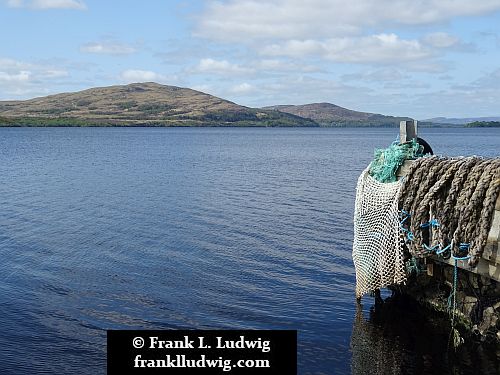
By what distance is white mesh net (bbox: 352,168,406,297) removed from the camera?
14.3m

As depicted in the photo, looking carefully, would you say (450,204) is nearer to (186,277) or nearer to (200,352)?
(200,352)

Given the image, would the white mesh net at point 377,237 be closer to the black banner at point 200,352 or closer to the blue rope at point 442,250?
the blue rope at point 442,250

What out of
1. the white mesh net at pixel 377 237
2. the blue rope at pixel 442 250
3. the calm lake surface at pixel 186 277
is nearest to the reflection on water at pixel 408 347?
the calm lake surface at pixel 186 277

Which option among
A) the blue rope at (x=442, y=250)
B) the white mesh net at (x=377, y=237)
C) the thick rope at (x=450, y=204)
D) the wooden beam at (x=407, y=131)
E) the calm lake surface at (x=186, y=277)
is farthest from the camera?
the wooden beam at (x=407, y=131)

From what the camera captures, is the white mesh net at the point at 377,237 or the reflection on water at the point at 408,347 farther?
the white mesh net at the point at 377,237

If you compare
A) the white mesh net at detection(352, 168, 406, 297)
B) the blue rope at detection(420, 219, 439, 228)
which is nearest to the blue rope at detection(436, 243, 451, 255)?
the blue rope at detection(420, 219, 439, 228)

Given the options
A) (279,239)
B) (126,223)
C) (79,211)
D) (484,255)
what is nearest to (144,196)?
(79,211)

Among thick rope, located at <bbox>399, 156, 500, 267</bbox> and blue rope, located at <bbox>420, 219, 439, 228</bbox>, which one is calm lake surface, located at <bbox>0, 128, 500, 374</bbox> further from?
blue rope, located at <bbox>420, 219, 439, 228</bbox>

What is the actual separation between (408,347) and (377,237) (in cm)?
292

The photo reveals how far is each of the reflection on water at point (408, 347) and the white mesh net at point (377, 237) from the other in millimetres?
911

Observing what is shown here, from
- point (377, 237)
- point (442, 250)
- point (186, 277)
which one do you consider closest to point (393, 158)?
point (377, 237)

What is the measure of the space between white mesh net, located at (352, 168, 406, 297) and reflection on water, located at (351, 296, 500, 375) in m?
0.91

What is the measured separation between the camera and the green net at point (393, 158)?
1498 centimetres

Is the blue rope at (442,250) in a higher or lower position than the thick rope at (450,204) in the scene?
lower
